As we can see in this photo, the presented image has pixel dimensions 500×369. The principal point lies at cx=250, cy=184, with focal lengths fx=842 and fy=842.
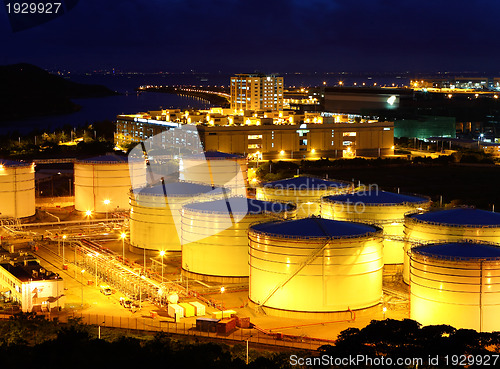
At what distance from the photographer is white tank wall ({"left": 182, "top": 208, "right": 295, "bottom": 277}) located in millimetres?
27953

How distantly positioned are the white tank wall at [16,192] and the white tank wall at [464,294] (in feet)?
79.3

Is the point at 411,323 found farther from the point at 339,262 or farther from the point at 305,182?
the point at 305,182

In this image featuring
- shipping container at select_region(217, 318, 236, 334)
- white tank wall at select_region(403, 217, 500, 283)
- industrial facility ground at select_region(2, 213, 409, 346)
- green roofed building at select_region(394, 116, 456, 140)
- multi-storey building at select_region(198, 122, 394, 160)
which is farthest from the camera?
green roofed building at select_region(394, 116, 456, 140)

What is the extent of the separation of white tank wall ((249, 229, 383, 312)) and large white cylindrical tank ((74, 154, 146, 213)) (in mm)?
19047

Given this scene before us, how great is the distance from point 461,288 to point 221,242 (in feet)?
30.3

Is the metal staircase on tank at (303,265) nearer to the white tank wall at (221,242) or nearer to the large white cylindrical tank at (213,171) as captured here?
the white tank wall at (221,242)

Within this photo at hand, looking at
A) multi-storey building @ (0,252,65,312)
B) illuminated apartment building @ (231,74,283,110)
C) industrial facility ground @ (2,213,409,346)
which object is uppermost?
illuminated apartment building @ (231,74,283,110)

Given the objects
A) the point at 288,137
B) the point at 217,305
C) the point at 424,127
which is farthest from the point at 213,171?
the point at 424,127

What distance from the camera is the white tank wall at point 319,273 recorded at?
23531 mm

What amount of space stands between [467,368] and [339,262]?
20.9 feet

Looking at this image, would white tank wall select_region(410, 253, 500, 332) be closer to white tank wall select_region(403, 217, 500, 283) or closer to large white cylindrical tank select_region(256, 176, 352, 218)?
white tank wall select_region(403, 217, 500, 283)

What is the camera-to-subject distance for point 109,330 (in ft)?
73.4

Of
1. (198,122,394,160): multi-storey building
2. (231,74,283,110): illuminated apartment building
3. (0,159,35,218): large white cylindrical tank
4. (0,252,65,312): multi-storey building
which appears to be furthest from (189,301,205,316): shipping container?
(231,74,283,110): illuminated apartment building

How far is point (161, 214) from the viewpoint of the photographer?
1297 inches
